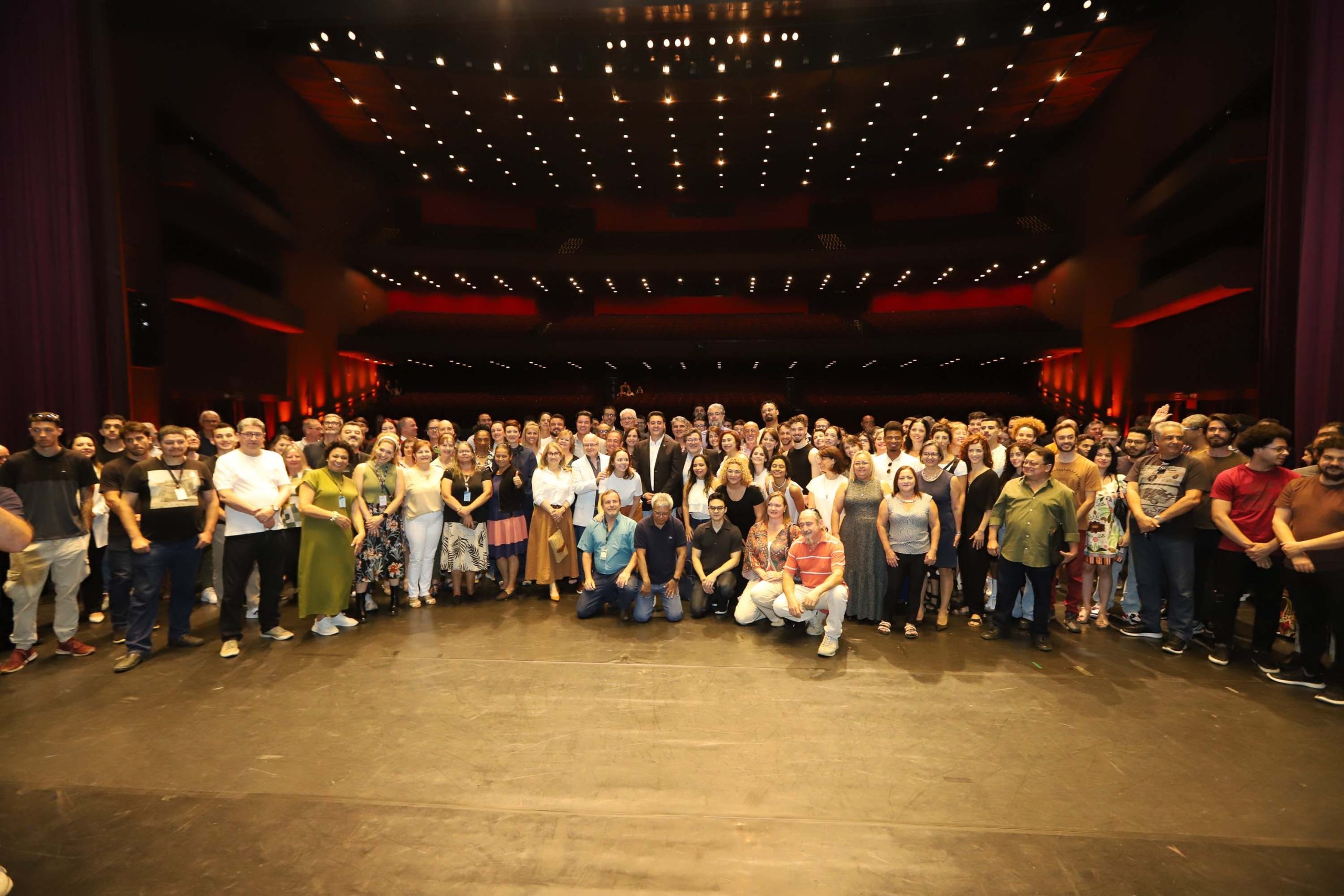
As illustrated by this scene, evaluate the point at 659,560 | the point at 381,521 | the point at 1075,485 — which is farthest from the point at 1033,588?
the point at 381,521

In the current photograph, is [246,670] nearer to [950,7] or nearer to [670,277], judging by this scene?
[950,7]

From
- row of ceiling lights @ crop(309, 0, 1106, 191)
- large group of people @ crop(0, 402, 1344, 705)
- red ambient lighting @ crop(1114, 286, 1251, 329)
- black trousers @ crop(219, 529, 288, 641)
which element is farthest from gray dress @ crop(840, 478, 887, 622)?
row of ceiling lights @ crop(309, 0, 1106, 191)

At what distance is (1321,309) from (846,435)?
413cm

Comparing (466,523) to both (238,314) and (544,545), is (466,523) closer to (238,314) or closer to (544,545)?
(544,545)

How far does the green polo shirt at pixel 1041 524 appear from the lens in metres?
4.25

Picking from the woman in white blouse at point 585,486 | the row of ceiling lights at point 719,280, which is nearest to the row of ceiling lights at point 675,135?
the row of ceiling lights at point 719,280

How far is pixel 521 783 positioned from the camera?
9.02 feet

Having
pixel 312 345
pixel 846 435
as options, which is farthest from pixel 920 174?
pixel 312 345

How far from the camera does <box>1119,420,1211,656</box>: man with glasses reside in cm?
432

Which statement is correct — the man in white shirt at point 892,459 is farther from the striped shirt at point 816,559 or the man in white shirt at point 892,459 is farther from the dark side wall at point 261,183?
the dark side wall at point 261,183

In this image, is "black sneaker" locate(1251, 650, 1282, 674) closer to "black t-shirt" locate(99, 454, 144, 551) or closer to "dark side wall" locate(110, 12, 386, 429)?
"black t-shirt" locate(99, 454, 144, 551)

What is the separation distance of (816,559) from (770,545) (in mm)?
435

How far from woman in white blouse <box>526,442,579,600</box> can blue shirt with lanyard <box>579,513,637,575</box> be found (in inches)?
14.8

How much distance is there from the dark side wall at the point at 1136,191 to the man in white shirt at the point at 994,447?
6.59 m
